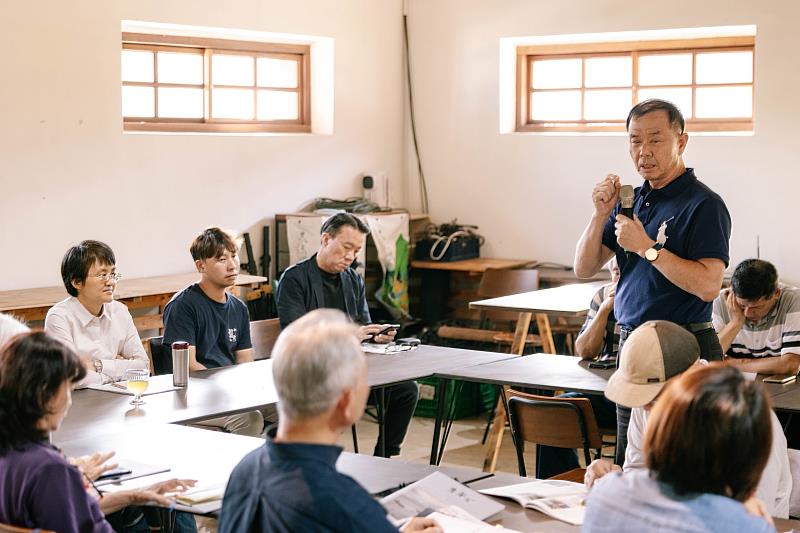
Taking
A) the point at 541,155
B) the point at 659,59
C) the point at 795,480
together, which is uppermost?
the point at 659,59

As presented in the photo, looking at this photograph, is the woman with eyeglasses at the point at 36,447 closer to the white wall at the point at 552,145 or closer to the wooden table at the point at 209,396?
the wooden table at the point at 209,396

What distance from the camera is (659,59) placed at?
298 inches

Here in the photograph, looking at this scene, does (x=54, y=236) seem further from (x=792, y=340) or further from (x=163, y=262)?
(x=792, y=340)

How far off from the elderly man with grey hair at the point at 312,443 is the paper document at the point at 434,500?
671 mm

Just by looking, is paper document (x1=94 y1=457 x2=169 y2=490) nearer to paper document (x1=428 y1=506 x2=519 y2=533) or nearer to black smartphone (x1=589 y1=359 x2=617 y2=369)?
paper document (x1=428 y1=506 x2=519 y2=533)

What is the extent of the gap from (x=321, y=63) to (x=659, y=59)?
223cm

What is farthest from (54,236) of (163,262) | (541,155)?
(541,155)

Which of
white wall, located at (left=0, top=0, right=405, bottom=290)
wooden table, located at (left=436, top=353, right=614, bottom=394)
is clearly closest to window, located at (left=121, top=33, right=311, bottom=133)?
white wall, located at (left=0, top=0, right=405, bottom=290)

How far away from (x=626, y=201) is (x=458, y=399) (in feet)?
11.0

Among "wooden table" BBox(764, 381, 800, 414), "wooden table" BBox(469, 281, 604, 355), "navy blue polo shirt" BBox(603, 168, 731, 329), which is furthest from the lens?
"wooden table" BBox(469, 281, 604, 355)

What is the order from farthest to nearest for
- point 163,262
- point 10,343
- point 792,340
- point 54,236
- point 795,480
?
point 163,262 → point 54,236 → point 792,340 → point 795,480 → point 10,343

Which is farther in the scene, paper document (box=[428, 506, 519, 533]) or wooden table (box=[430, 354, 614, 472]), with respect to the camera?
wooden table (box=[430, 354, 614, 472])

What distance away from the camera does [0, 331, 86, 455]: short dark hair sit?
2.59 m

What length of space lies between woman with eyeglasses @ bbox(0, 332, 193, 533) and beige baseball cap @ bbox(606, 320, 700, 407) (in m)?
1.21
